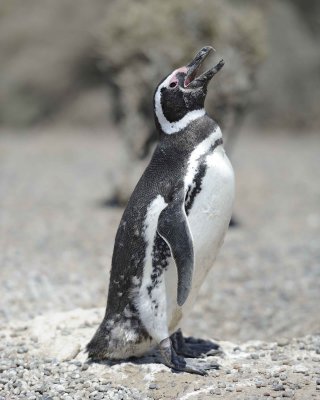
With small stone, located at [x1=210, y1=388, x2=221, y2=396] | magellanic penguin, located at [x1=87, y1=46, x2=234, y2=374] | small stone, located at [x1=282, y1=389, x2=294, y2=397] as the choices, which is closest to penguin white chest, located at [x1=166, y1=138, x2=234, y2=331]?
magellanic penguin, located at [x1=87, y1=46, x2=234, y2=374]

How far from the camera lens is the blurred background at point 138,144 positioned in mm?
6891

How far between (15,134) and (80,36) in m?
2.63

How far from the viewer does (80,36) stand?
1741cm

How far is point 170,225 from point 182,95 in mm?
734

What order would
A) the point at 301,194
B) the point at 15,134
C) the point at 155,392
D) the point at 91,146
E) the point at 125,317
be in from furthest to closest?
the point at 15,134 < the point at 91,146 < the point at 301,194 < the point at 125,317 < the point at 155,392

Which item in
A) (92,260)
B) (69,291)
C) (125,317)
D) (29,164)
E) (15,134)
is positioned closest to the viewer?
(125,317)

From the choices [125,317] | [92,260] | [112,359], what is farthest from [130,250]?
[92,260]

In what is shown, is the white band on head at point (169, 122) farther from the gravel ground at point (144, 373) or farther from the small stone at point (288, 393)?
the small stone at point (288, 393)

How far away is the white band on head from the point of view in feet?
13.9

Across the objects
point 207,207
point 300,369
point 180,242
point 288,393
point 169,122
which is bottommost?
point 288,393

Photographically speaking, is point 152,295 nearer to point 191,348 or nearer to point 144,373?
point 144,373

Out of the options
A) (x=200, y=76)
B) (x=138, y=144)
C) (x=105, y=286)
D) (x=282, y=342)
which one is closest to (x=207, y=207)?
(x=200, y=76)

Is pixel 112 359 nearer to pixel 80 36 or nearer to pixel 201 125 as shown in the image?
pixel 201 125

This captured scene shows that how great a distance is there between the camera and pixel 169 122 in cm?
427
